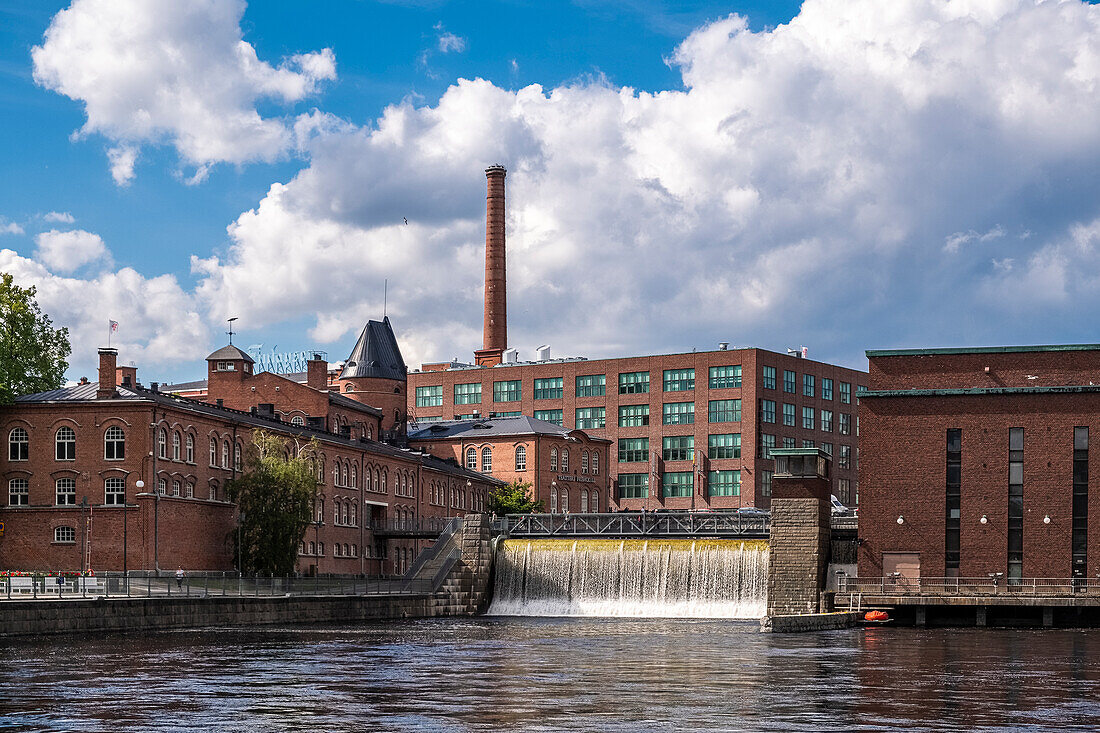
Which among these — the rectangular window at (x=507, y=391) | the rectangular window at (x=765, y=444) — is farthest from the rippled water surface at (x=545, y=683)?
the rectangular window at (x=507, y=391)

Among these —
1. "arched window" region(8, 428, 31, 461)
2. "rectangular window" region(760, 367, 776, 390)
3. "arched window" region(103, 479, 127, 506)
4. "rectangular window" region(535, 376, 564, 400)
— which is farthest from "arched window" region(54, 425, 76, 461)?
"rectangular window" region(535, 376, 564, 400)

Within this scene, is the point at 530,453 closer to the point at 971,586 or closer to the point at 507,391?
the point at 507,391

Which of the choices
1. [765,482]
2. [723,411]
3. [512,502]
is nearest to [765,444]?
[765,482]

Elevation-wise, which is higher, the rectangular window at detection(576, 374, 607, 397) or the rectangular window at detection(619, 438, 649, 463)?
the rectangular window at detection(576, 374, 607, 397)

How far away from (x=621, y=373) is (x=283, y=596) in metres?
89.5

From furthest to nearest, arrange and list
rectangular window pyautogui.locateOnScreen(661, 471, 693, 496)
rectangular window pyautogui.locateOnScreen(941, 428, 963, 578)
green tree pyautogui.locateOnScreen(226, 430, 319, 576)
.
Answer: rectangular window pyautogui.locateOnScreen(661, 471, 693, 496), green tree pyautogui.locateOnScreen(226, 430, 319, 576), rectangular window pyautogui.locateOnScreen(941, 428, 963, 578)

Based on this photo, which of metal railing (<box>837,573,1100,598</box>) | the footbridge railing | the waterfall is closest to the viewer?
metal railing (<box>837,573,1100,598</box>)

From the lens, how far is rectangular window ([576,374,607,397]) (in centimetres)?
16062

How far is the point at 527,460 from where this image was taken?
458ft

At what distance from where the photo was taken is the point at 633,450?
15688cm

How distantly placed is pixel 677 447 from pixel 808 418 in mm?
14237

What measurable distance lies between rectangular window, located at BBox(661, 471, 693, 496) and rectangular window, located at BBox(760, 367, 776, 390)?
11338 mm

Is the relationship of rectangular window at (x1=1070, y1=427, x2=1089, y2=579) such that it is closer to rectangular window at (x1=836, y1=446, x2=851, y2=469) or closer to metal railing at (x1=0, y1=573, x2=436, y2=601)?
metal railing at (x1=0, y1=573, x2=436, y2=601)

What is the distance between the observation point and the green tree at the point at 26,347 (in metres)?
96.4
